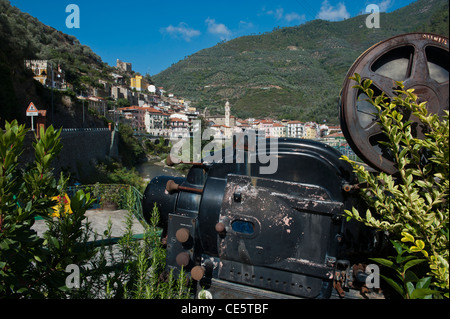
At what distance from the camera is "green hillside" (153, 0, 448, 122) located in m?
115

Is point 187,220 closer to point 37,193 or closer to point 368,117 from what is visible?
point 37,193

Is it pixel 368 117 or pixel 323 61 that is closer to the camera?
pixel 368 117

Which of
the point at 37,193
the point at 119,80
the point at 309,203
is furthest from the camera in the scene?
the point at 119,80

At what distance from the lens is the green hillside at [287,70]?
115 meters

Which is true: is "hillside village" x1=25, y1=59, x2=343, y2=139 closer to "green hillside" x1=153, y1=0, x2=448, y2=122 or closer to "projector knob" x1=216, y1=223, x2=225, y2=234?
"green hillside" x1=153, y1=0, x2=448, y2=122

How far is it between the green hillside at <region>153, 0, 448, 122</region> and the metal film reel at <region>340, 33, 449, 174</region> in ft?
255

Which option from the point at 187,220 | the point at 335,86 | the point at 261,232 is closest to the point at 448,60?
the point at 261,232

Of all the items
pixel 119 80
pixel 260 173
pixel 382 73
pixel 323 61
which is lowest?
pixel 260 173

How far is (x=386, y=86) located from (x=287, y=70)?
161855 mm

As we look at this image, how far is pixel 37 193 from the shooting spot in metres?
2.03

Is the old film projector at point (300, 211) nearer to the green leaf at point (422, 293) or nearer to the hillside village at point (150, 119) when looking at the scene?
the green leaf at point (422, 293)

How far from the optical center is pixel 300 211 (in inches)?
86.6

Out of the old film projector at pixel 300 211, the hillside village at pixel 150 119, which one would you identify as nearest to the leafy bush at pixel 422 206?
the old film projector at pixel 300 211

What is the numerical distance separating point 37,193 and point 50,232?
40cm
